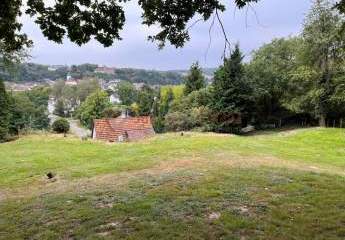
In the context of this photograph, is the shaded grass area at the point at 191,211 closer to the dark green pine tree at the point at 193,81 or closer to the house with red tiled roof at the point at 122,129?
the house with red tiled roof at the point at 122,129

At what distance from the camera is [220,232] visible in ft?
25.5

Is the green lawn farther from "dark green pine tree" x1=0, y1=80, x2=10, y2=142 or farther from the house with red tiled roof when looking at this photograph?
the house with red tiled roof

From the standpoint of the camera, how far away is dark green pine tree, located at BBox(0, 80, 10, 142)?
1361 inches

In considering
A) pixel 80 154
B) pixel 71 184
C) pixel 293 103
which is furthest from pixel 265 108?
pixel 71 184

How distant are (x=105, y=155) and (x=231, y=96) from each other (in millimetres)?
22839

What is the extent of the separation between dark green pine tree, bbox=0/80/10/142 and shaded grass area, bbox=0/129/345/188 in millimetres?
10087

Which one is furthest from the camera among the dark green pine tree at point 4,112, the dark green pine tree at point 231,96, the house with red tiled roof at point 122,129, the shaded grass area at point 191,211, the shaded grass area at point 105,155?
the dark green pine tree at point 231,96

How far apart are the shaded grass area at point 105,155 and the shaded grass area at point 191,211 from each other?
11.6 ft

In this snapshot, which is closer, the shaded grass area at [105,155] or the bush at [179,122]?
the shaded grass area at [105,155]

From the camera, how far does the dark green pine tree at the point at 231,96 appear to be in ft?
133

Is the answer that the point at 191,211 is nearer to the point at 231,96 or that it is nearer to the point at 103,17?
the point at 103,17

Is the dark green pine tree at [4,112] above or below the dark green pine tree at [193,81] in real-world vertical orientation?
below

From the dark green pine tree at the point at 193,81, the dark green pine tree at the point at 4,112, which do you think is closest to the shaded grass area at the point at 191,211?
the dark green pine tree at the point at 4,112

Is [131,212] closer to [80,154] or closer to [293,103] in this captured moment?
[80,154]
